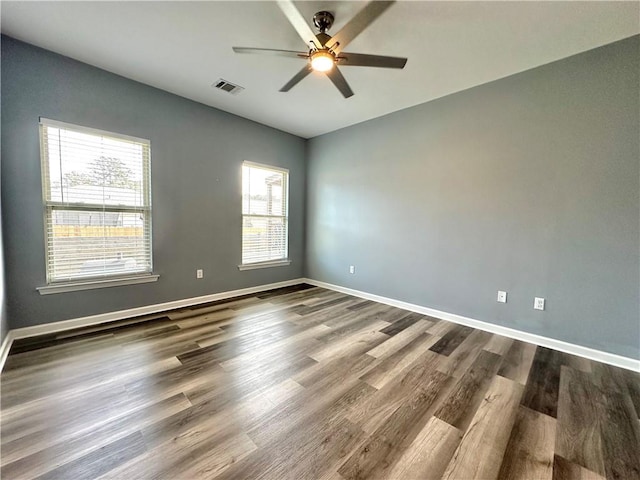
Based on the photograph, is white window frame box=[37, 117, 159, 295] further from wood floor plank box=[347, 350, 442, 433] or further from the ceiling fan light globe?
wood floor plank box=[347, 350, 442, 433]

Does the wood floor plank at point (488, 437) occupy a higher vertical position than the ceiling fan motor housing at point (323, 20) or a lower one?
lower

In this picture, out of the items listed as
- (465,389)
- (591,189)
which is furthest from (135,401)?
(591,189)

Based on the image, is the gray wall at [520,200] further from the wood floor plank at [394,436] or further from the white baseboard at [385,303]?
the wood floor plank at [394,436]

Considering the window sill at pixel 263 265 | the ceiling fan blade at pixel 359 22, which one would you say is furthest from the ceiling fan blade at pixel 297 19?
the window sill at pixel 263 265

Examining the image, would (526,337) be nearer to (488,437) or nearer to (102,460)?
(488,437)

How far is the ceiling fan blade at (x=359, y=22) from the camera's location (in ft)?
4.76

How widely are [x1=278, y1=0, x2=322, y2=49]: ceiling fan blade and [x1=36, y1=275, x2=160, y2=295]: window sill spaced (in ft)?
9.97

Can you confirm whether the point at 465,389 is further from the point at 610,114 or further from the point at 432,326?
the point at 610,114

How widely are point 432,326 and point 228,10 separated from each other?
3.56 meters

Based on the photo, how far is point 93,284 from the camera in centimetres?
274

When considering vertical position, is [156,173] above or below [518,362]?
above

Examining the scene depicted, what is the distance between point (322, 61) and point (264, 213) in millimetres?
2745

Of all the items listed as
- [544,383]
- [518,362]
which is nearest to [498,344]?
[518,362]

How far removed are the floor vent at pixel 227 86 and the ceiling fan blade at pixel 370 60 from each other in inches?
61.2
